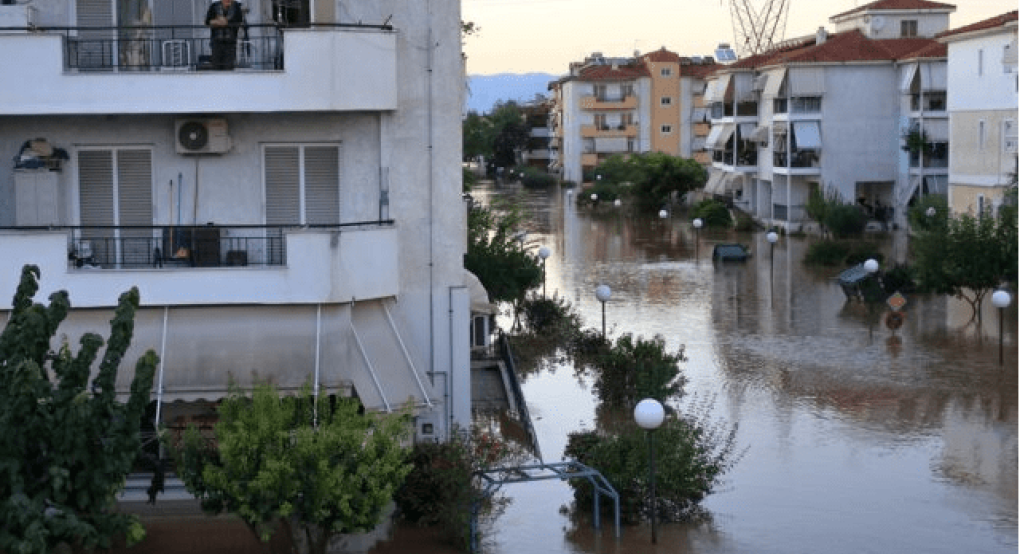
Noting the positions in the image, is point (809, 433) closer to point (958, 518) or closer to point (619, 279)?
point (958, 518)

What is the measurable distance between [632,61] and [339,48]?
103m

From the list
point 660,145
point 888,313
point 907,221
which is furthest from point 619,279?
point 660,145

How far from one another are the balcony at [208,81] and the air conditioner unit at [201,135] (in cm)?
50

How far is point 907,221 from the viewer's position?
64000 mm

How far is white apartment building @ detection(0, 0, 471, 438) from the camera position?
17266mm

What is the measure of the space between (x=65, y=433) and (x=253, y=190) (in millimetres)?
5325

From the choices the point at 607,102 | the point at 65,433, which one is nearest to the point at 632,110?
the point at 607,102

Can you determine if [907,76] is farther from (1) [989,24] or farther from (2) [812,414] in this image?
(2) [812,414]

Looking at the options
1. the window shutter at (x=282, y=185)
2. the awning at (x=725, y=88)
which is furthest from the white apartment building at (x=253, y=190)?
the awning at (x=725, y=88)

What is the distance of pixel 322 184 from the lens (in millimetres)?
18797

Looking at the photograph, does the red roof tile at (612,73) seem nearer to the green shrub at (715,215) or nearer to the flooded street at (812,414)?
the green shrub at (715,215)

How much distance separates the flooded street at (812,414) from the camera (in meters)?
18.5

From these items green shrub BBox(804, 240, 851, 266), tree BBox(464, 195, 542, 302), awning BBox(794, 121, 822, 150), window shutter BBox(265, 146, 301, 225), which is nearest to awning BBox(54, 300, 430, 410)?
window shutter BBox(265, 146, 301, 225)

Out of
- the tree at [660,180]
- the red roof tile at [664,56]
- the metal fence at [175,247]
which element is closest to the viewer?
the metal fence at [175,247]
